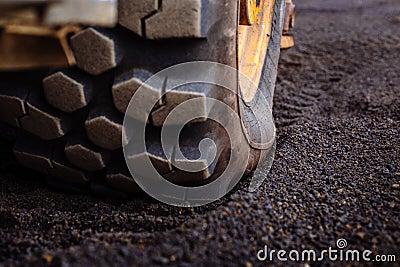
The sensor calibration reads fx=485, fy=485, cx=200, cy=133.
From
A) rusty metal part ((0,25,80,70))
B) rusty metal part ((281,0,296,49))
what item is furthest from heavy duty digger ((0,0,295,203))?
rusty metal part ((281,0,296,49))

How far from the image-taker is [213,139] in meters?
0.98

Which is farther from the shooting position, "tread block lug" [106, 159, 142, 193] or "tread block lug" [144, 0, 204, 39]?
"tread block lug" [106, 159, 142, 193]

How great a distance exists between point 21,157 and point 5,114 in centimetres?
12

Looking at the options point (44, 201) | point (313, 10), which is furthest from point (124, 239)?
point (313, 10)

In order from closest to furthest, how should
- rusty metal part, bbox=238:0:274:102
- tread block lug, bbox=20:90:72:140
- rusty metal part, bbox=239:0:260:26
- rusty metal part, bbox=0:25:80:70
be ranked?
rusty metal part, bbox=0:25:80:70 → tread block lug, bbox=20:90:72:140 → rusty metal part, bbox=239:0:260:26 → rusty metal part, bbox=238:0:274:102

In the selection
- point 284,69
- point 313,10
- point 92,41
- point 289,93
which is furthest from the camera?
point 313,10

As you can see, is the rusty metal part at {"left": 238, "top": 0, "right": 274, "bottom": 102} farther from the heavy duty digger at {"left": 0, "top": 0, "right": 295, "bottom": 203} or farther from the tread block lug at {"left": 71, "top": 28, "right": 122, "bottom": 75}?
the tread block lug at {"left": 71, "top": 28, "right": 122, "bottom": 75}

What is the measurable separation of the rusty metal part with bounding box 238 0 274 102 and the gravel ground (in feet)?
0.71

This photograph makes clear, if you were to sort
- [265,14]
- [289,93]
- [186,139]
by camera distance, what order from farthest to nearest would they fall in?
[289,93] → [265,14] → [186,139]

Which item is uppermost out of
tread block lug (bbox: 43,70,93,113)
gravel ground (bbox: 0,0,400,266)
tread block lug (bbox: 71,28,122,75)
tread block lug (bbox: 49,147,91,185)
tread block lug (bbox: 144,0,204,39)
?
tread block lug (bbox: 144,0,204,39)

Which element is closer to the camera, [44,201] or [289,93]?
[44,201]

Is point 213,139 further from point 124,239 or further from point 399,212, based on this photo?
point 399,212

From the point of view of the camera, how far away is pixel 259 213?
3.05 feet

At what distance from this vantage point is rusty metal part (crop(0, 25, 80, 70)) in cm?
69
